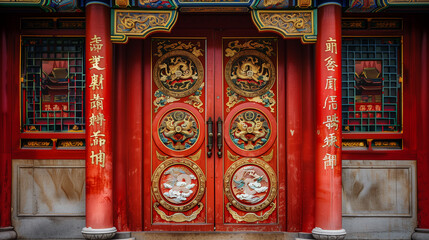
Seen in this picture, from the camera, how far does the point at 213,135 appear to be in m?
6.00

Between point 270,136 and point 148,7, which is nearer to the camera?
point 148,7

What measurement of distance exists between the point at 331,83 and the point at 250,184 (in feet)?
5.74

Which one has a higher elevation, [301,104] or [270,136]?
[301,104]

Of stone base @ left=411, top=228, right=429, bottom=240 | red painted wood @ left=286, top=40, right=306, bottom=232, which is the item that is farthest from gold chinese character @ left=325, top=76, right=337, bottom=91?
stone base @ left=411, top=228, right=429, bottom=240

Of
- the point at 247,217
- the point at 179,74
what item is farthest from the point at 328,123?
the point at 179,74

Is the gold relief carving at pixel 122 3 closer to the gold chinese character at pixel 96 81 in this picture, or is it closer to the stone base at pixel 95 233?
the gold chinese character at pixel 96 81

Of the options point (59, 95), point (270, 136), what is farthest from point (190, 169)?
point (59, 95)

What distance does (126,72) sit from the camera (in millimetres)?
6012

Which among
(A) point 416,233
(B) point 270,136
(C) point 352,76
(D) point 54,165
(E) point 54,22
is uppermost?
(E) point 54,22

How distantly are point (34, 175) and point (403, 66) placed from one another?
514 centimetres

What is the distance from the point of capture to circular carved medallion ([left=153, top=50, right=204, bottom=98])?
605cm

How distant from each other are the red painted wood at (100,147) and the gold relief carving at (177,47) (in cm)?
94

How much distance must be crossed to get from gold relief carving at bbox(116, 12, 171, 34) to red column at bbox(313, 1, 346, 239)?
191cm

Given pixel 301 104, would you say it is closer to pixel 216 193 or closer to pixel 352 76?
pixel 352 76
